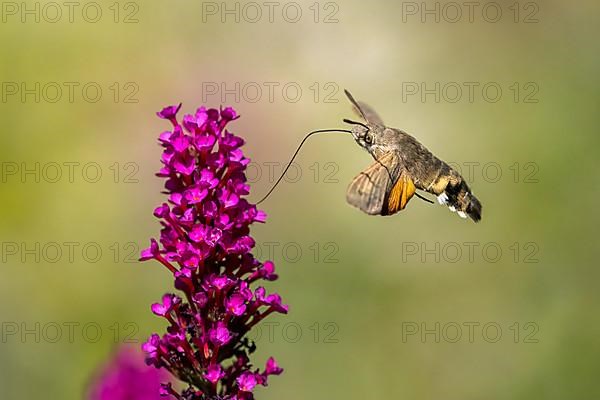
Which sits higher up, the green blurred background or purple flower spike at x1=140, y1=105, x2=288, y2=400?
the green blurred background

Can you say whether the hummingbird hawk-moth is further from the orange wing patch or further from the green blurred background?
the green blurred background

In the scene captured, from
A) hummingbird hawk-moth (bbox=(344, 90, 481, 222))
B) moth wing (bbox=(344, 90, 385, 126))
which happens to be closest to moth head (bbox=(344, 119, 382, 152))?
hummingbird hawk-moth (bbox=(344, 90, 481, 222))

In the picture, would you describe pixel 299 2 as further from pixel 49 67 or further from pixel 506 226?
pixel 506 226

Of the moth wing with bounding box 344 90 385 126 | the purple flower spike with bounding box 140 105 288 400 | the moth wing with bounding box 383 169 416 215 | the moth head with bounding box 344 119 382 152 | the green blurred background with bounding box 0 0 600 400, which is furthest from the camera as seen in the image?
the green blurred background with bounding box 0 0 600 400

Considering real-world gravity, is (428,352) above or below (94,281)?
below

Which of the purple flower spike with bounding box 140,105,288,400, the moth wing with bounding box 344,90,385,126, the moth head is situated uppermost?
the moth wing with bounding box 344,90,385,126

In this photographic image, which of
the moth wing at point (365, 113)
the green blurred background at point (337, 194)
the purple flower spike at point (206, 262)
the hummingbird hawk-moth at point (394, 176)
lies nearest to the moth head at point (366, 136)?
the hummingbird hawk-moth at point (394, 176)

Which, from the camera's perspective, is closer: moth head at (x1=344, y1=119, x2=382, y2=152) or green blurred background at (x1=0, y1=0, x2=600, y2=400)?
moth head at (x1=344, y1=119, x2=382, y2=152)

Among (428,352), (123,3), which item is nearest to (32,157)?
(123,3)
